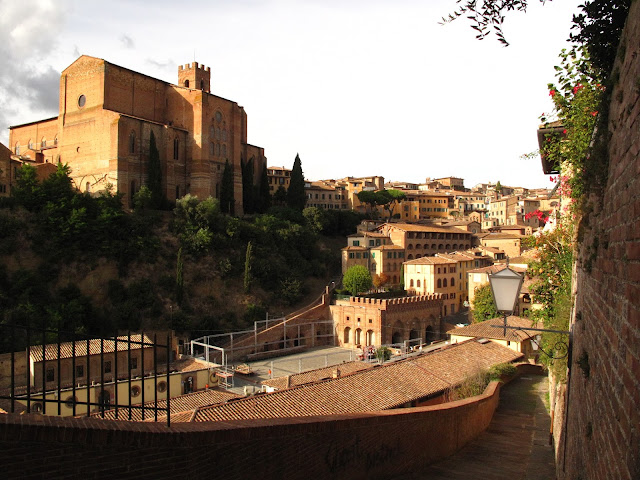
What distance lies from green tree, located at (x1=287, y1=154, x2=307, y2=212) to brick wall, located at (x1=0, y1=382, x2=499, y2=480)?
47.1 m

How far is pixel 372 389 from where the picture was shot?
63.1 feet

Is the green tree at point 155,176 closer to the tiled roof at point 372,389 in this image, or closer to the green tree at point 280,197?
the green tree at point 280,197

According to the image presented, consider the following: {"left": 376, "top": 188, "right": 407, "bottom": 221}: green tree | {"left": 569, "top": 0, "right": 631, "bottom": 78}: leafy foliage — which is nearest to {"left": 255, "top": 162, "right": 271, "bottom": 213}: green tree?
{"left": 376, "top": 188, "right": 407, "bottom": 221}: green tree

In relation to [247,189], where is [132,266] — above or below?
below

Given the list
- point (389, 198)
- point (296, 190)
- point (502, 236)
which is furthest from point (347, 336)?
point (389, 198)

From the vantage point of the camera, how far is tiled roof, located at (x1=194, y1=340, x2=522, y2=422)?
52.2 feet

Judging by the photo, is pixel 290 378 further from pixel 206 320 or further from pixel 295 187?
pixel 295 187

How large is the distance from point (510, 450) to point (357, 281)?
30.8m

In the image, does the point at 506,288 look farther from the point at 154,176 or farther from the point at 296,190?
the point at 296,190

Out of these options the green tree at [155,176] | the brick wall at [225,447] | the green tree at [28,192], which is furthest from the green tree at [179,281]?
the brick wall at [225,447]

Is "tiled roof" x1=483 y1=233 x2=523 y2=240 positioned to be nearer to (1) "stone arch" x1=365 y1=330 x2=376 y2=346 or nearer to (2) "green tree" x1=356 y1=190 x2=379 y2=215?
(2) "green tree" x1=356 y1=190 x2=379 y2=215

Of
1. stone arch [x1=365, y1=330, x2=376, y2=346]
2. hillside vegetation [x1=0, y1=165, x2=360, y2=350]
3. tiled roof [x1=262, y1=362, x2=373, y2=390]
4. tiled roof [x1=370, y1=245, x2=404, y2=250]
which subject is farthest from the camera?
tiled roof [x1=370, y1=245, x2=404, y2=250]

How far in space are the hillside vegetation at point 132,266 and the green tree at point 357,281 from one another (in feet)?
10.0

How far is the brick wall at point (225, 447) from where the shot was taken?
4648mm
